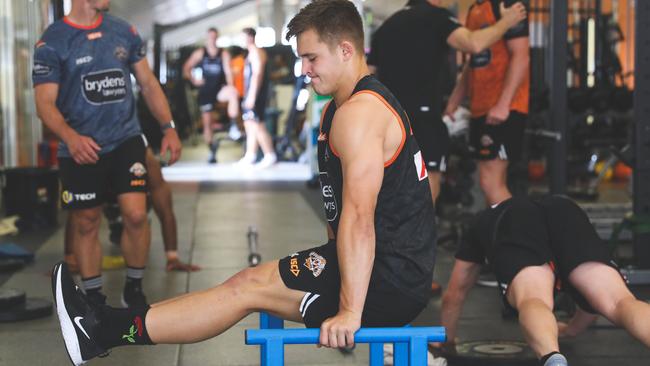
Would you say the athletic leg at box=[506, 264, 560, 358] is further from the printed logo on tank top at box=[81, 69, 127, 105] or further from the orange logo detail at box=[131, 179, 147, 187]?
the printed logo on tank top at box=[81, 69, 127, 105]

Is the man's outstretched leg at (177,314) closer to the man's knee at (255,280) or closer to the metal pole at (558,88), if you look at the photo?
the man's knee at (255,280)

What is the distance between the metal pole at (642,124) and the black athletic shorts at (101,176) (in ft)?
8.18

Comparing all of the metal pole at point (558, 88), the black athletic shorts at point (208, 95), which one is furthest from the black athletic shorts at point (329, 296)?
the black athletic shorts at point (208, 95)

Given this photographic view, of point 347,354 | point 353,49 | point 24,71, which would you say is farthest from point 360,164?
point 24,71

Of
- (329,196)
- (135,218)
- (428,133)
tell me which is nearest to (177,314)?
(329,196)

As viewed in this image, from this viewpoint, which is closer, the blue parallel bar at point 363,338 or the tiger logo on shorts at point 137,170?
the blue parallel bar at point 363,338

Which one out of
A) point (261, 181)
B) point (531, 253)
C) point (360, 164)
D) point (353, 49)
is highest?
point (353, 49)

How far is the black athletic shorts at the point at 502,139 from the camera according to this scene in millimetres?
5250

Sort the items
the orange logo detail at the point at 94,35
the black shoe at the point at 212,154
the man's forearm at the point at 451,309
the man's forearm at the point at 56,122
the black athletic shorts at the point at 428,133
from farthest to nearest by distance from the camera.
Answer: the black shoe at the point at 212,154 → the black athletic shorts at the point at 428,133 → the orange logo detail at the point at 94,35 → the man's forearm at the point at 56,122 → the man's forearm at the point at 451,309

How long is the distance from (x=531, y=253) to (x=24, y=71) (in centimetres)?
851

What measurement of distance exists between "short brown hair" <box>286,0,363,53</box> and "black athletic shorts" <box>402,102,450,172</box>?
217 cm

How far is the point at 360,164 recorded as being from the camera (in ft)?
8.93

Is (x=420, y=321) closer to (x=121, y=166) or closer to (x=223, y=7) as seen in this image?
(x=121, y=166)

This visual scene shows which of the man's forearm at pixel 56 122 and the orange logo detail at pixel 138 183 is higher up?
the man's forearm at pixel 56 122
